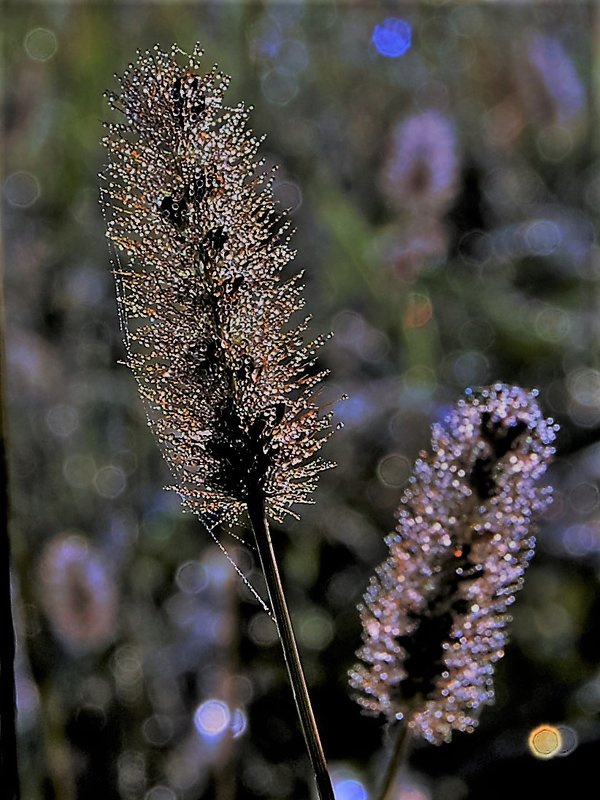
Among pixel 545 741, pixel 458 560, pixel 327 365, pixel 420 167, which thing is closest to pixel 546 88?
pixel 420 167

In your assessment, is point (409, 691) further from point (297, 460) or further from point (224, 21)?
point (224, 21)

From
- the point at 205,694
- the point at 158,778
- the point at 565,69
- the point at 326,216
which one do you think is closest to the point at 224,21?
the point at 326,216

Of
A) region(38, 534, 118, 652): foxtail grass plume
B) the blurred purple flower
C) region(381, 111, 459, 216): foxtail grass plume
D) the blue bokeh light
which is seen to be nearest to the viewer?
region(38, 534, 118, 652): foxtail grass plume

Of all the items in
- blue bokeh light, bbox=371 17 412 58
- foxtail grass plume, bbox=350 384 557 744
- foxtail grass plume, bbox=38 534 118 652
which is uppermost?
blue bokeh light, bbox=371 17 412 58

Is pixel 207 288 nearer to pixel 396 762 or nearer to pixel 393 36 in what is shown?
pixel 396 762

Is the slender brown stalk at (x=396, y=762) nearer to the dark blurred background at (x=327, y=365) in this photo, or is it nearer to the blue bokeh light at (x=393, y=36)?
the dark blurred background at (x=327, y=365)

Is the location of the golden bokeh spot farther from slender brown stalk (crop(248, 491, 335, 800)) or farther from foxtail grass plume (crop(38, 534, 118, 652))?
slender brown stalk (crop(248, 491, 335, 800))

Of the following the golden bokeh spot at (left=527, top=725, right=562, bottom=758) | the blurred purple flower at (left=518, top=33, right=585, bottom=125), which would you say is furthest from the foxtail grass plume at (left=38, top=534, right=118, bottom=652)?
the blurred purple flower at (left=518, top=33, right=585, bottom=125)

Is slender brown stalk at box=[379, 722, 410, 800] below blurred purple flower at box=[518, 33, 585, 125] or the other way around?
below
